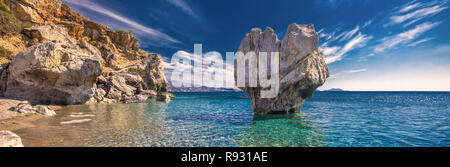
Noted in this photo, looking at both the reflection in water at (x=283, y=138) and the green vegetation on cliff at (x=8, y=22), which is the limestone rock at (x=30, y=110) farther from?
the green vegetation on cliff at (x=8, y=22)

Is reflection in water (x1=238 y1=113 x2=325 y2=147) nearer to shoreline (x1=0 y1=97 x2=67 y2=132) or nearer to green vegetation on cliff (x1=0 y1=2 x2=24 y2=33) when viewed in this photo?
shoreline (x1=0 y1=97 x2=67 y2=132)

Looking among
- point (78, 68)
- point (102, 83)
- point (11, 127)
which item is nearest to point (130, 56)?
point (102, 83)

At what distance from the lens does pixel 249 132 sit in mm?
12203

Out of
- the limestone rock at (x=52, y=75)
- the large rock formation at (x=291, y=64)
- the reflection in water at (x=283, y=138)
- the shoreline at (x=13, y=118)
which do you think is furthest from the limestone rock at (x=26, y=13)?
the reflection in water at (x=283, y=138)

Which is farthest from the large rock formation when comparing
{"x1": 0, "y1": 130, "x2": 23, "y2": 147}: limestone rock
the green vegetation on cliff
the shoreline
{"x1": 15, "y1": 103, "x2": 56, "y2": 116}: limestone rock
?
the green vegetation on cliff

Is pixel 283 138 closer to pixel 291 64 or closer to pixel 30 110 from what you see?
pixel 291 64

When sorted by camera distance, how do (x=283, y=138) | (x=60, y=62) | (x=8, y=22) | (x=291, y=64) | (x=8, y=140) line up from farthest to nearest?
1. (x=8, y=22)
2. (x=60, y=62)
3. (x=291, y=64)
4. (x=283, y=138)
5. (x=8, y=140)

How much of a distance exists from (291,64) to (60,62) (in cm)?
3201

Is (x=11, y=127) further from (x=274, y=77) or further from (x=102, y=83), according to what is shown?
(x=102, y=83)

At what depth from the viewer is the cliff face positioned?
2121 cm

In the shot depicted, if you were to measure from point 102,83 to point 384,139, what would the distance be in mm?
48491

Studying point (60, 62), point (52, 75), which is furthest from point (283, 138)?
point (60, 62)

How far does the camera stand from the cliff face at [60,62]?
21211 mm

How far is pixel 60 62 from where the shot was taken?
78.6 ft
